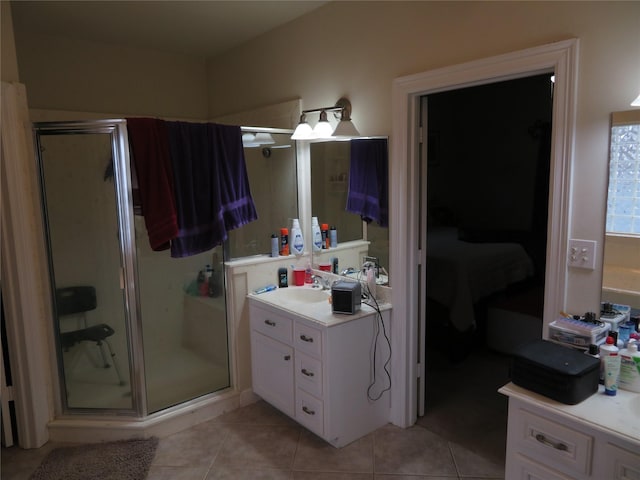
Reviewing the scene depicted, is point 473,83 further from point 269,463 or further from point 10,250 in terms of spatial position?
point 10,250

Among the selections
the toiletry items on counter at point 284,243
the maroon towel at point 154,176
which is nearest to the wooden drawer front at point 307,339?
the toiletry items on counter at point 284,243

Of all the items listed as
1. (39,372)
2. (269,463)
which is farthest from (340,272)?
(39,372)

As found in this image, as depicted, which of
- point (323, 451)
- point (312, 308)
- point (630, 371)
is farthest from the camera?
point (312, 308)

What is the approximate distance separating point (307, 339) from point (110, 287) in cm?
134

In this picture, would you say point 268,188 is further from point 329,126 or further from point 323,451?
point 323,451

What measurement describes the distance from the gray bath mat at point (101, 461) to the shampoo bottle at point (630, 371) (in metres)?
2.28

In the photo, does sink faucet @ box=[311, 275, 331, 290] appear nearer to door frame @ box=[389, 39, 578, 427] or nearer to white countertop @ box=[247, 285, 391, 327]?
white countertop @ box=[247, 285, 391, 327]

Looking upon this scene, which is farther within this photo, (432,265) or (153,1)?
(432,265)

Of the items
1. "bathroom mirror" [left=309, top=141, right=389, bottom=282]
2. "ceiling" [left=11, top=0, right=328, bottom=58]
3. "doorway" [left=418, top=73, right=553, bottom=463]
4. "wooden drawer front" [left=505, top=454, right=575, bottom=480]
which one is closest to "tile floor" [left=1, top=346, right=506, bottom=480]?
"doorway" [left=418, top=73, right=553, bottom=463]

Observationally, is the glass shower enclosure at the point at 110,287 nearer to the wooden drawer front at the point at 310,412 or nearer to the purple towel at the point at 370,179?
A: the wooden drawer front at the point at 310,412

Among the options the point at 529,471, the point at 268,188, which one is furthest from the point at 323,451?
the point at 268,188

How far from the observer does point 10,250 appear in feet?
8.05

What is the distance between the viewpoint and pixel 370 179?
8.88 feet

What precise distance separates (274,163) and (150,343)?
4.81 ft
